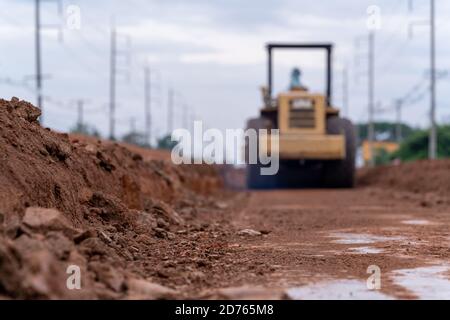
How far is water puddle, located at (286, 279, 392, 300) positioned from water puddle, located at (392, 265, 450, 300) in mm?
363

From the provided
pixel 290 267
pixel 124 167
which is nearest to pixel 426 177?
pixel 124 167

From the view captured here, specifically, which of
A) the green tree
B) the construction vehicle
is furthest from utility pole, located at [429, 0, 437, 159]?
the green tree

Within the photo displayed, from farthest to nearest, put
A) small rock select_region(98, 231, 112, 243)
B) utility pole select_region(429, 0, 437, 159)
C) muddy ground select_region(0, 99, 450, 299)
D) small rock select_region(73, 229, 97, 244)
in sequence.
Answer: utility pole select_region(429, 0, 437, 159) < small rock select_region(98, 231, 112, 243) < small rock select_region(73, 229, 97, 244) < muddy ground select_region(0, 99, 450, 299)

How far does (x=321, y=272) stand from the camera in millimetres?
8211

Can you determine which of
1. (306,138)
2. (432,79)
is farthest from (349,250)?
(432,79)

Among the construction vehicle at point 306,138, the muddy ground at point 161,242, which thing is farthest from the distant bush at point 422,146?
the muddy ground at point 161,242

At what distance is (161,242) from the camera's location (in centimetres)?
1088

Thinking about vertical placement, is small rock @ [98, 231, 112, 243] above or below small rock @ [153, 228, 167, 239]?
above

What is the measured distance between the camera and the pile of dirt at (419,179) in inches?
1083

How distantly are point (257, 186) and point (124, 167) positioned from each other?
54.7 feet

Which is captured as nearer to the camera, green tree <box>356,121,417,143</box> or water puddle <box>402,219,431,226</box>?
water puddle <box>402,219,431,226</box>

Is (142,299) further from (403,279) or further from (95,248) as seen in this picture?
(403,279)

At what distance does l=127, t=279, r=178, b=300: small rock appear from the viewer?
659 cm

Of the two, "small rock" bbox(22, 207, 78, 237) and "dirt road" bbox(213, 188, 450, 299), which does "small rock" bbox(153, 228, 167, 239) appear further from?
"small rock" bbox(22, 207, 78, 237)
